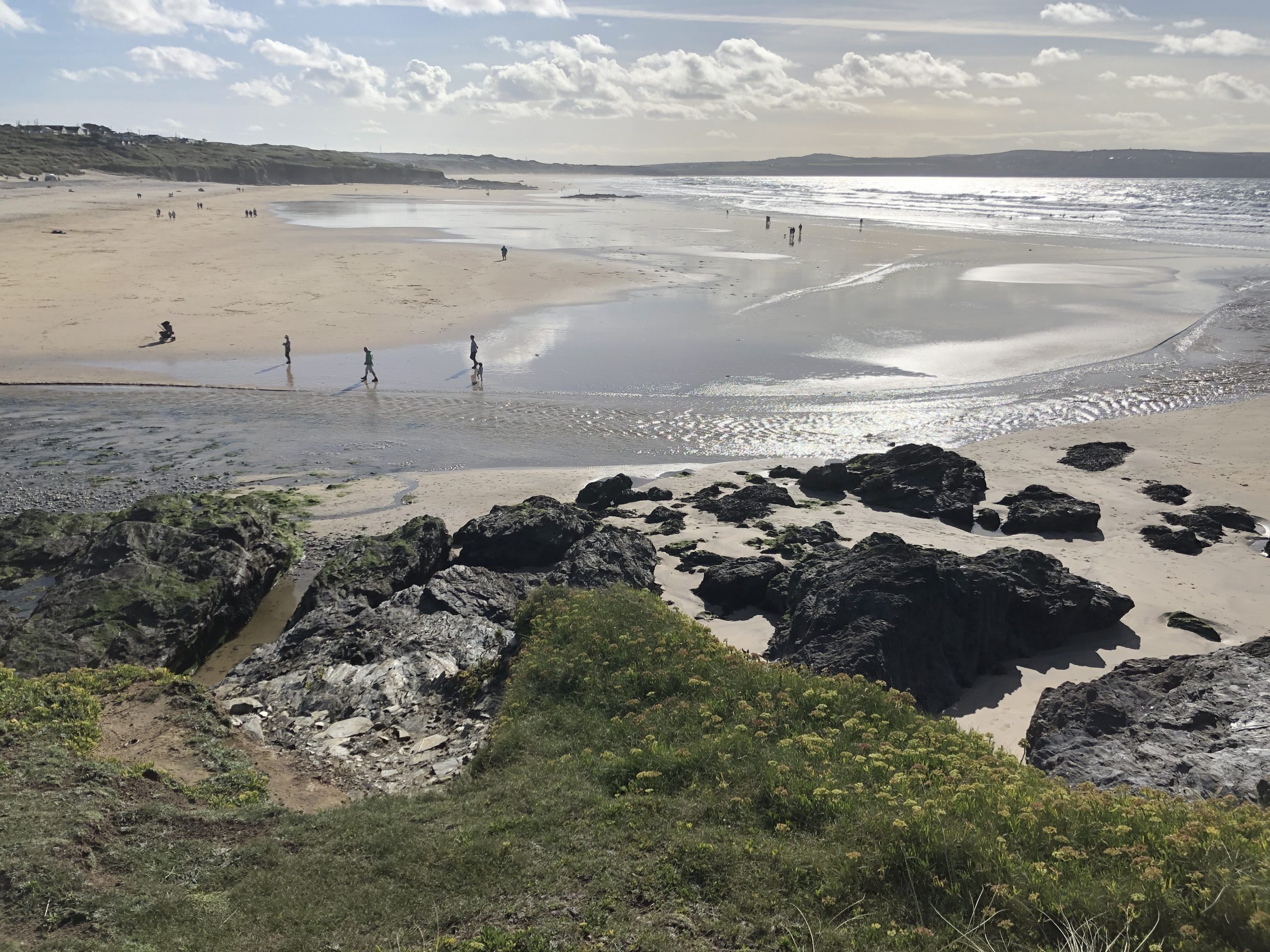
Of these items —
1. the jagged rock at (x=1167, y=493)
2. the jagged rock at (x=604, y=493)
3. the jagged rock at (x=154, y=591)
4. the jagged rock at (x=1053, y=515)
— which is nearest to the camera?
the jagged rock at (x=154, y=591)

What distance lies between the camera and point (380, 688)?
1205 centimetres

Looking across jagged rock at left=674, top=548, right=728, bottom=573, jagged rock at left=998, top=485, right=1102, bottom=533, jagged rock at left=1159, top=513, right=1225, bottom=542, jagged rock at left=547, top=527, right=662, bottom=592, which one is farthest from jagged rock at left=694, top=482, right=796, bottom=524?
jagged rock at left=1159, top=513, right=1225, bottom=542

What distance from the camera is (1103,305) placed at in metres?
44.2

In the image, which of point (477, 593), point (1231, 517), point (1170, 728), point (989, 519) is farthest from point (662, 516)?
point (1231, 517)

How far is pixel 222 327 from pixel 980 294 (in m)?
38.9

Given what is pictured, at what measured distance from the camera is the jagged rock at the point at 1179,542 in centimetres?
1775

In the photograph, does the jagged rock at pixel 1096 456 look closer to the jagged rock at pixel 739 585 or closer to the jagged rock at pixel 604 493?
the jagged rock at pixel 739 585

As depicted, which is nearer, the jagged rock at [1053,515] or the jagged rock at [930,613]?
the jagged rock at [930,613]

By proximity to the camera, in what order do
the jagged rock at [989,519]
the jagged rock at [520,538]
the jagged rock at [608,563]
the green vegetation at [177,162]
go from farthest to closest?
the green vegetation at [177,162], the jagged rock at [989,519], the jagged rock at [520,538], the jagged rock at [608,563]

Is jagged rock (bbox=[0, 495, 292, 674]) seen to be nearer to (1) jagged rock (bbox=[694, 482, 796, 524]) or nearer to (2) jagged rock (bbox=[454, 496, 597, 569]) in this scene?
(2) jagged rock (bbox=[454, 496, 597, 569])

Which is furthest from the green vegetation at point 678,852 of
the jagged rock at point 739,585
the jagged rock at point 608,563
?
the jagged rock at point 739,585

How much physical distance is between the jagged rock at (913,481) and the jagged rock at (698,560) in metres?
5.11

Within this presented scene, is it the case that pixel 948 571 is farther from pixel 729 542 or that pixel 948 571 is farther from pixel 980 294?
pixel 980 294

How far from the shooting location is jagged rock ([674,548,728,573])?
58.0 ft
